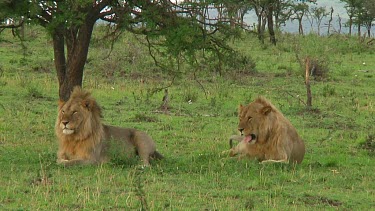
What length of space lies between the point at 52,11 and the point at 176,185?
3699 mm

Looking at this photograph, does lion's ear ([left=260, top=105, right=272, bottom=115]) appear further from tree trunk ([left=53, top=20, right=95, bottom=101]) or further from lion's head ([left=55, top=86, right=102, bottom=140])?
tree trunk ([left=53, top=20, right=95, bottom=101])

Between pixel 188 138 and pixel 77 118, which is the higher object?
pixel 77 118

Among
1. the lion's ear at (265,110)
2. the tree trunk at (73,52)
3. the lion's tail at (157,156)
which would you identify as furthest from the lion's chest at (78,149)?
the tree trunk at (73,52)

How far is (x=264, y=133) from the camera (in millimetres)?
10219

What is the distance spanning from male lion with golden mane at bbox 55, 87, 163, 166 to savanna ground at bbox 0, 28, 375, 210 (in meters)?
0.25

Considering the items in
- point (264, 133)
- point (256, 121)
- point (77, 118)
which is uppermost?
point (77, 118)

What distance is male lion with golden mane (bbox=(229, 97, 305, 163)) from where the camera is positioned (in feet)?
33.4

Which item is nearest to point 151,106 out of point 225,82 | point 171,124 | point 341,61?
point 171,124

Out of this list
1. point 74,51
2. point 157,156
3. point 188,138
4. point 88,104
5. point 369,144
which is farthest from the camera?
point 188,138

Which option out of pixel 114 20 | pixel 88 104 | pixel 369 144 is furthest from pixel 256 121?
pixel 114 20

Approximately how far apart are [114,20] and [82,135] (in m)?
2.95

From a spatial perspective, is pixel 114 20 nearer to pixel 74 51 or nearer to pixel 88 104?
pixel 74 51

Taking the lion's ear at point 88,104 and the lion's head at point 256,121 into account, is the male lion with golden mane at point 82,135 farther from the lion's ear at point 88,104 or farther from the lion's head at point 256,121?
the lion's head at point 256,121

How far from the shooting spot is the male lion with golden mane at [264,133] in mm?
10172
